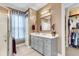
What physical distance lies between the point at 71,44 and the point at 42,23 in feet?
2.26

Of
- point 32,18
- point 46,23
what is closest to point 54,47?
point 46,23

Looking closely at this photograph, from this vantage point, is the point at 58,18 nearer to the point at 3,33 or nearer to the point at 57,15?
the point at 57,15

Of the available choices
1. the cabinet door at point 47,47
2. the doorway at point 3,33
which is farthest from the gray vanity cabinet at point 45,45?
the doorway at point 3,33

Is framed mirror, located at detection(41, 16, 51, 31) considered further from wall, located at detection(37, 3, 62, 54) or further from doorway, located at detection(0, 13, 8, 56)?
doorway, located at detection(0, 13, 8, 56)

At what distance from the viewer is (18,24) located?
1.80 m

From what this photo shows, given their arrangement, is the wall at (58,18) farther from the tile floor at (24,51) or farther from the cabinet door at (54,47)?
the tile floor at (24,51)

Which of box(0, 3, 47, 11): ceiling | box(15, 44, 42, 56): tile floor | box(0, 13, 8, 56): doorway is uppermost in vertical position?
box(0, 3, 47, 11): ceiling

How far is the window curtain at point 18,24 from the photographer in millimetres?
1773

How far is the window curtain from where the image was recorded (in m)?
1.77

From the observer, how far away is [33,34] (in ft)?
5.99

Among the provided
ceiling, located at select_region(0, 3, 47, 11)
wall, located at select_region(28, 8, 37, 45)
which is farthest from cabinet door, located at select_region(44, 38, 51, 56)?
ceiling, located at select_region(0, 3, 47, 11)

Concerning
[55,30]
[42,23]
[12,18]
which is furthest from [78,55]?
[12,18]

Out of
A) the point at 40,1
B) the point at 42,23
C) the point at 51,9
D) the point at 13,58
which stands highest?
the point at 40,1

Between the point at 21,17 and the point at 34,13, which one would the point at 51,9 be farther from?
the point at 21,17
